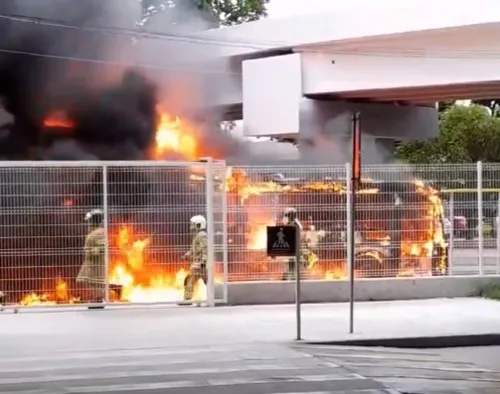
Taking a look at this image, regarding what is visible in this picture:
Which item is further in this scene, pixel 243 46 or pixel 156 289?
pixel 243 46

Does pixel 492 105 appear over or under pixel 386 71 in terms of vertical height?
over

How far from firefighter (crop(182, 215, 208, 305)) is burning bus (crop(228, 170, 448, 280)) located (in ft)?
1.38

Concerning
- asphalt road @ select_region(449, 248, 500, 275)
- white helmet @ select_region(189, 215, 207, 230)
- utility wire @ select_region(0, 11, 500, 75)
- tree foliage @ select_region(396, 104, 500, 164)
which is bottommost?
asphalt road @ select_region(449, 248, 500, 275)

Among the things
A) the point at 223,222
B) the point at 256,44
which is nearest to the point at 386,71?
the point at 256,44

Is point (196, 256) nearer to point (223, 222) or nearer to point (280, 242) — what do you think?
point (223, 222)

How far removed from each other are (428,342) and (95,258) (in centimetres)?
495

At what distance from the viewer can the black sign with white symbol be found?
35.9ft

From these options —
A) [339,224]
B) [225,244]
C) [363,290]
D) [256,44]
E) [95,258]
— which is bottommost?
[363,290]

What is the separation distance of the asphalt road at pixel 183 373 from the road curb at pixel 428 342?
3.02 ft

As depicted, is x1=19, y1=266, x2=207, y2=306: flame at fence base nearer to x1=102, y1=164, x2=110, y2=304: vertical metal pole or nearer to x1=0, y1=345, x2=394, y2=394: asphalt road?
x1=102, y1=164, x2=110, y2=304: vertical metal pole

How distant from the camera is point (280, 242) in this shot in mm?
10969

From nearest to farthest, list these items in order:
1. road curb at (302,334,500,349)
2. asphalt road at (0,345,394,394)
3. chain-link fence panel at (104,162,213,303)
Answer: asphalt road at (0,345,394,394) < road curb at (302,334,500,349) < chain-link fence panel at (104,162,213,303)

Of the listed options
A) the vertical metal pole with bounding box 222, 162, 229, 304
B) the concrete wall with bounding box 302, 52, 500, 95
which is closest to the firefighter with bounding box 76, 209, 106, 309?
the vertical metal pole with bounding box 222, 162, 229, 304

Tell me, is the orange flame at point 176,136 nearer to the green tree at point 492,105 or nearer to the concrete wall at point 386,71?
the concrete wall at point 386,71
